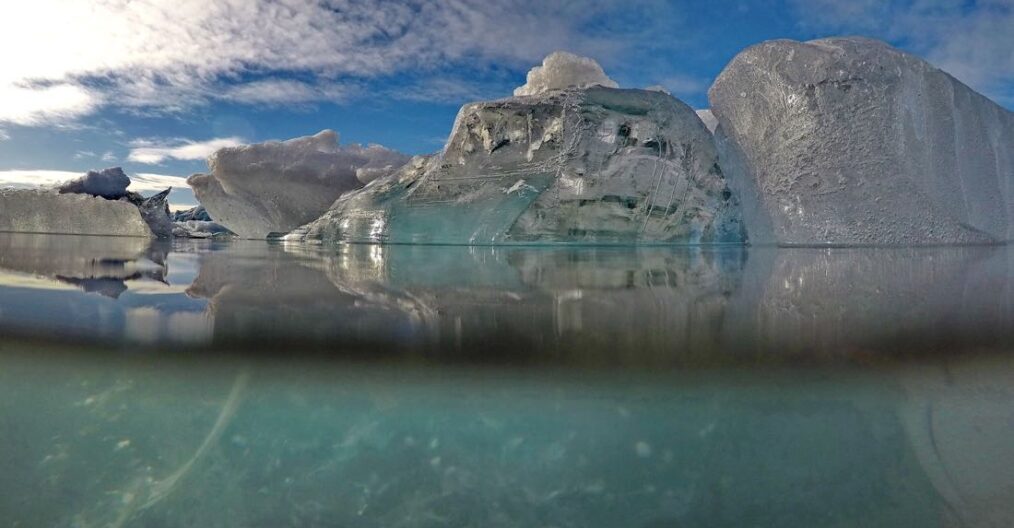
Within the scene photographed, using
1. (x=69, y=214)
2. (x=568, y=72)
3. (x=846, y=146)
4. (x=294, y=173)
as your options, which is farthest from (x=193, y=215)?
(x=846, y=146)

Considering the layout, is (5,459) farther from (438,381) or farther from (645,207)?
(645,207)

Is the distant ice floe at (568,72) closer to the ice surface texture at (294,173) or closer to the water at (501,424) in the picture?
the ice surface texture at (294,173)

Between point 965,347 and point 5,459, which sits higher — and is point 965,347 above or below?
above

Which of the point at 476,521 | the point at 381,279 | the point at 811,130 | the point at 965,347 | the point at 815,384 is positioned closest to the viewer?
the point at 476,521

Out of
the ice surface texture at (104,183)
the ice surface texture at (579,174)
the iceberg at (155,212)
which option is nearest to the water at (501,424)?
the ice surface texture at (579,174)

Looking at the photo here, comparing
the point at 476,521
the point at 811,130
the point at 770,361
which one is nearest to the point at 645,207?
the point at 811,130

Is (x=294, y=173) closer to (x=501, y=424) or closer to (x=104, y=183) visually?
(x=104, y=183)

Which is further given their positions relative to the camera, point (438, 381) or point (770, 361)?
point (770, 361)

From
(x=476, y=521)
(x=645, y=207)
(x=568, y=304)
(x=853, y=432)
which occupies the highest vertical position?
(x=645, y=207)
